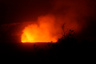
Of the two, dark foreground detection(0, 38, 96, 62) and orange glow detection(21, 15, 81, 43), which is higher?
orange glow detection(21, 15, 81, 43)

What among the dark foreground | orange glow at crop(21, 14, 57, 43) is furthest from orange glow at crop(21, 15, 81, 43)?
the dark foreground

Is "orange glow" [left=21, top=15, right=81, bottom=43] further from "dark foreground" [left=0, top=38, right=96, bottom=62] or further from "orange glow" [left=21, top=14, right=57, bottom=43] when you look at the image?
"dark foreground" [left=0, top=38, right=96, bottom=62]

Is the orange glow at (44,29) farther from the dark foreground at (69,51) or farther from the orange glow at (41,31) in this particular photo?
the dark foreground at (69,51)

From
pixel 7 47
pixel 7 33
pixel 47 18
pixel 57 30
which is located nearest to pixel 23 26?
pixel 7 33

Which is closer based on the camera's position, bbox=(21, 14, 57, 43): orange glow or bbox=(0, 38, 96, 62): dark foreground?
bbox=(0, 38, 96, 62): dark foreground

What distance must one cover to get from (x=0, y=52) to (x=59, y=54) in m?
3.61

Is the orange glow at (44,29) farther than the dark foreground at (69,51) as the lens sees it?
Yes

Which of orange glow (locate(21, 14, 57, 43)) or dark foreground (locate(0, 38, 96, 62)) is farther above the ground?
orange glow (locate(21, 14, 57, 43))

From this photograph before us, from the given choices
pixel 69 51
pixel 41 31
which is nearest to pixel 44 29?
pixel 41 31

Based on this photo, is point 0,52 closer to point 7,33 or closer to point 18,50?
point 18,50

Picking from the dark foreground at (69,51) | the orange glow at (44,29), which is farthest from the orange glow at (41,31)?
the dark foreground at (69,51)

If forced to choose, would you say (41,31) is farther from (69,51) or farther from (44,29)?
(69,51)

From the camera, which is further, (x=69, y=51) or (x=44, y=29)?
(x=44, y=29)

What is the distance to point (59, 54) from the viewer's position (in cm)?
620
